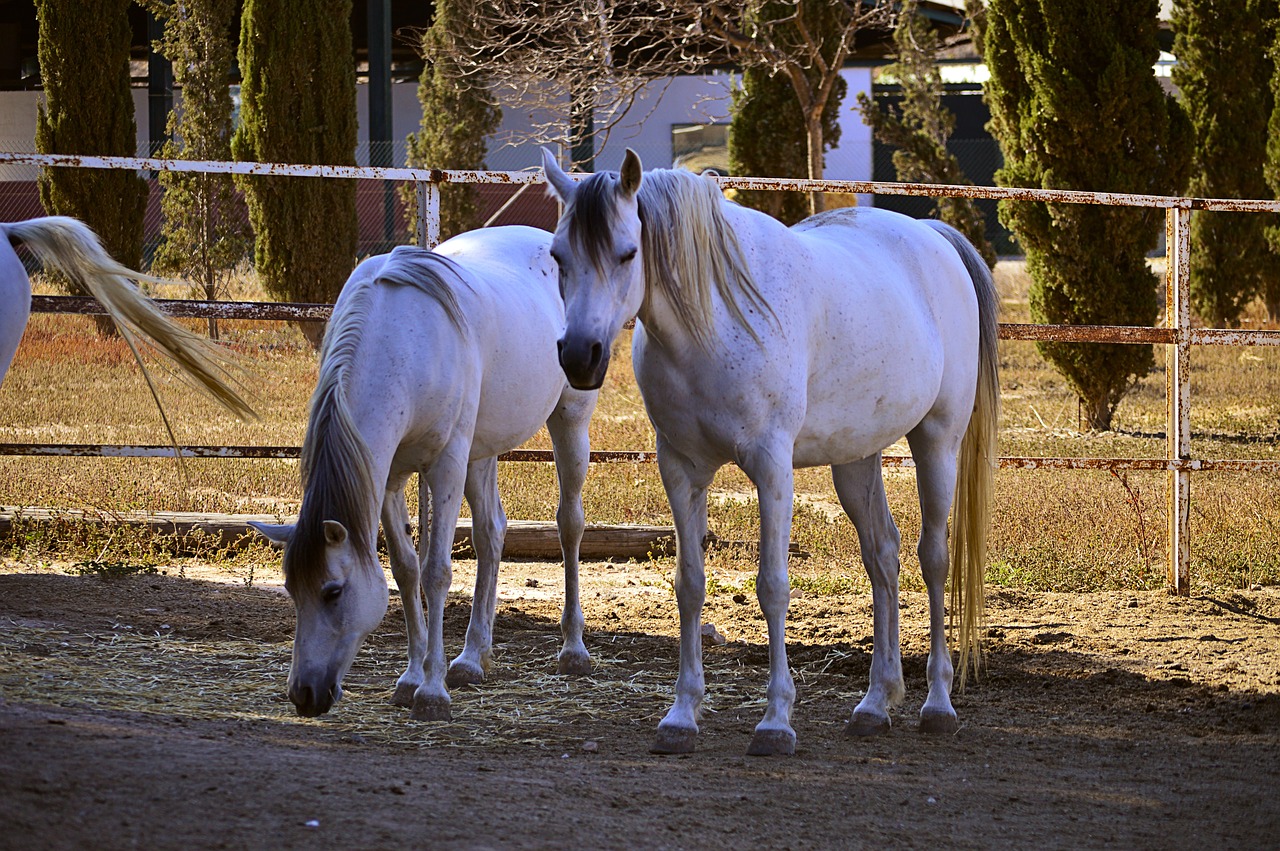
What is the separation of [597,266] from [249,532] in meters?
4.00

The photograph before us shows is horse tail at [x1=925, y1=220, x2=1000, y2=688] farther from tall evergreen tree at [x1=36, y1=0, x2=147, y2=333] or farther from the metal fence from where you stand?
tall evergreen tree at [x1=36, y1=0, x2=147, y2=333]

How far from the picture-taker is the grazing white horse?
3.47 m

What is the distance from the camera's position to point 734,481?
30.2ft

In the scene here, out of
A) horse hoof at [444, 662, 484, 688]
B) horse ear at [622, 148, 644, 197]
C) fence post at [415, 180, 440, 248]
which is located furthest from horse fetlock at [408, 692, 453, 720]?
fence post at [415, 180, 440, 248]

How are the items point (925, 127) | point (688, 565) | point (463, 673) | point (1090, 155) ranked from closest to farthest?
1. point (688, 565)
2. point (463, 673)
3. point (1090, 155)
4. point (925, 127)

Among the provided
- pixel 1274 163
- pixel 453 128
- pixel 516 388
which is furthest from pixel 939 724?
pixel 453 128

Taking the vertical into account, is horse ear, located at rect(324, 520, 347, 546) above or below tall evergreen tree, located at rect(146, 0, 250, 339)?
below

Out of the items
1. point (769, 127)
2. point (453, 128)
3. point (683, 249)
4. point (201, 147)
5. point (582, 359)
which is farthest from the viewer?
point (453, 128)

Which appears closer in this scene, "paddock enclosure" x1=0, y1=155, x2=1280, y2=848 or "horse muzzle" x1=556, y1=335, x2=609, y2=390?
"paddock enclosure" x1=0, y1=155, x2=1280, y2=848

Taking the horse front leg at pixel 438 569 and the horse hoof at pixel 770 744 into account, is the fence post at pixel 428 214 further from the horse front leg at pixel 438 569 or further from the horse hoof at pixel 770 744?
the horse hoof at pixel 770 744

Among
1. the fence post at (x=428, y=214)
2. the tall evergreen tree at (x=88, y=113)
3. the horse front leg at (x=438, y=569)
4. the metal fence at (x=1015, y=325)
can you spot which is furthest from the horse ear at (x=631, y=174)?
the tall evergreen tree at (x=88, y=113)

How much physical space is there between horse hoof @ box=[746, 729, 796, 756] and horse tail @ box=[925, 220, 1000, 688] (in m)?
1.06

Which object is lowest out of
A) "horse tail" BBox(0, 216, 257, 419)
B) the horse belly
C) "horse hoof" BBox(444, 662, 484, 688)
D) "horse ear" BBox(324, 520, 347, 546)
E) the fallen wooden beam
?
"horse hoof" BBox(444, 662, 484, 688)

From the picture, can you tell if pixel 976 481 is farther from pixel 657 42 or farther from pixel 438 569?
pixel 657 42
